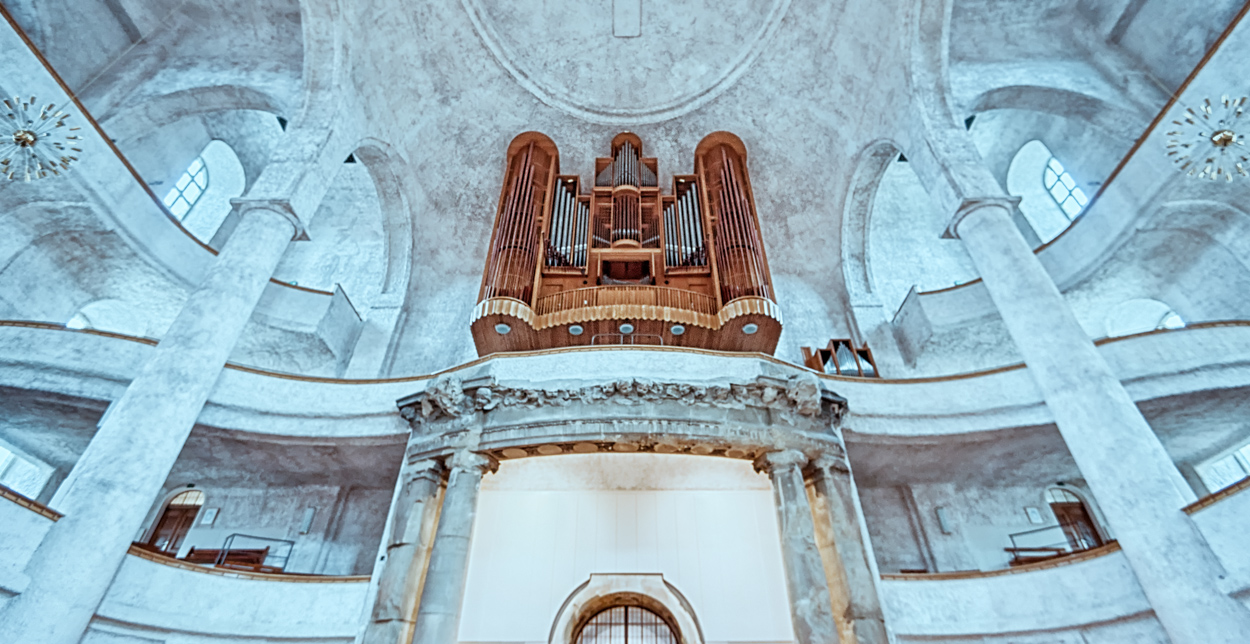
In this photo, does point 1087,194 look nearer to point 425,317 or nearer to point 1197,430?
point 1197,430

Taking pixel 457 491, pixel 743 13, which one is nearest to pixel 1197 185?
pixel 743 13

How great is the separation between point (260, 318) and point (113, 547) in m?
7.48

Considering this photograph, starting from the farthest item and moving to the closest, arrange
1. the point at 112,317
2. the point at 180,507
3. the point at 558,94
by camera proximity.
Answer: the point at 558,94 → the point at 112,317 → the point at 180,507

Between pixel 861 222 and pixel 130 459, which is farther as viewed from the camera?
pixel 861 222

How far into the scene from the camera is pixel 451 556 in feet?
28.4

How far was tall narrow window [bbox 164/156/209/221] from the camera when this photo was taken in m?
16.0

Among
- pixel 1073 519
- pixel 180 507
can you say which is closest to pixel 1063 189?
pixel 1073 519

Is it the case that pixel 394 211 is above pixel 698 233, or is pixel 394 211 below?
above

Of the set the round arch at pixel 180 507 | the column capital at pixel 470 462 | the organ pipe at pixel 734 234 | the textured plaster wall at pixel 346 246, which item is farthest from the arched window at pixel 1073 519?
the round arch at pixel 180 507

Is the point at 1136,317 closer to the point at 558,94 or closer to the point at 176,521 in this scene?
the point at 558,94

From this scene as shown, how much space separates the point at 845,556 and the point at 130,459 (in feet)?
32.9

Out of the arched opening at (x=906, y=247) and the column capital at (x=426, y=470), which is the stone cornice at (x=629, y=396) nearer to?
the column capital at (x=426, y=470)

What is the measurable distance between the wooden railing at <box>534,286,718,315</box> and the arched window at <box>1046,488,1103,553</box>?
27.7 feet

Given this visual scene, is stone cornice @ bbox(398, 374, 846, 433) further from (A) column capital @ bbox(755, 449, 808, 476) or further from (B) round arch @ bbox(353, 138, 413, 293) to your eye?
(B) round arch @ bbox(353, 138, 413, 293)
